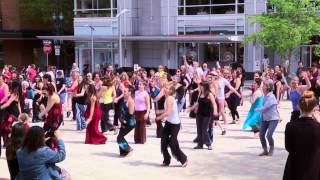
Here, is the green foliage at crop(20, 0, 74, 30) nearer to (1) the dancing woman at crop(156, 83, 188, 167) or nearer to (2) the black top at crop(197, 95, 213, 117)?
(2) the black top at crop(197, 95, 213, 117)

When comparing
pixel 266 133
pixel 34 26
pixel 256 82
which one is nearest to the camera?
pixel 266 133

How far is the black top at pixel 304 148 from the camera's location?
5.89 m

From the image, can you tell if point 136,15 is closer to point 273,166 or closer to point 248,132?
point 248,132

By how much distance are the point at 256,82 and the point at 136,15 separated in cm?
3163

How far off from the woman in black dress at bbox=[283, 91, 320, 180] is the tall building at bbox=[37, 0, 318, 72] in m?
30.5

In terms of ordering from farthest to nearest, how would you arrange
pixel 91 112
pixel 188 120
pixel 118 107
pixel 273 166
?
1. pixel 188 120
2. pixel 118 107
3. pixel 91 112
4. pixel 273 166

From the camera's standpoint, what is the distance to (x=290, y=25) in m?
30.5

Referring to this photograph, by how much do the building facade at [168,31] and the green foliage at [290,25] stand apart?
5020mm

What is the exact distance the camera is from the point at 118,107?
16.6m

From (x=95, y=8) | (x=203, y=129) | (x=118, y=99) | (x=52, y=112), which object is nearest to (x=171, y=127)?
(x=203, y=129)

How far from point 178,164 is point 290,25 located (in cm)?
2087

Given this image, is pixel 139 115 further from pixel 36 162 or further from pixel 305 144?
pixel 305 144

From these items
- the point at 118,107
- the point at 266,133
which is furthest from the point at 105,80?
the point at 266,133

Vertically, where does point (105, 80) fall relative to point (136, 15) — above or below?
below
